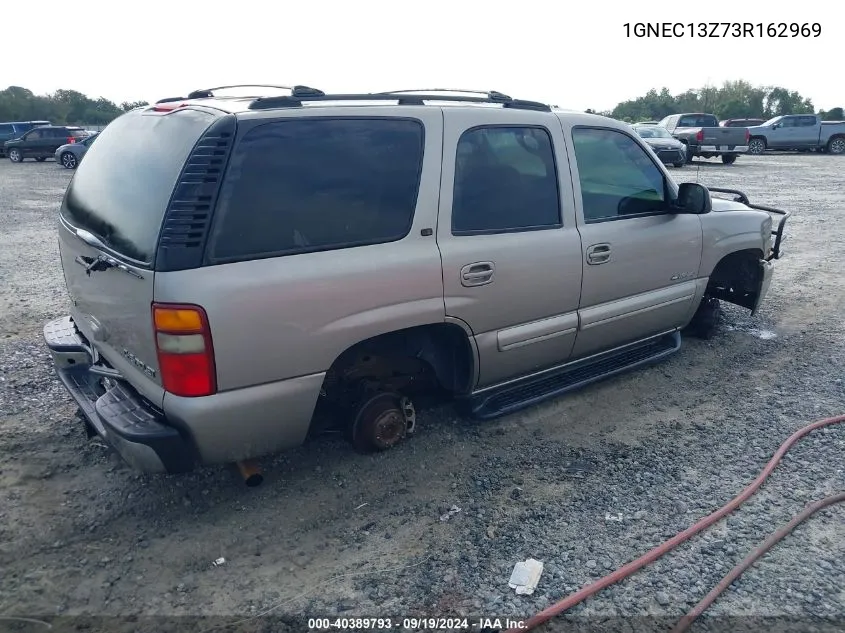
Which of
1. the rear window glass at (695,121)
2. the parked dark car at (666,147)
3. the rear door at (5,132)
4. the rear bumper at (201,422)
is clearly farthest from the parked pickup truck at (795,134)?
the rear door at (5,132)

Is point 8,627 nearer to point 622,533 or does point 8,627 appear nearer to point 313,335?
point 313,335

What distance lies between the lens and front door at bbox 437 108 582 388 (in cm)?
346

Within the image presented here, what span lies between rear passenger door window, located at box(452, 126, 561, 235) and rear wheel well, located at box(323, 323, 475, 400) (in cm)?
60

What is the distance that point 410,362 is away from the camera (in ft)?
12.0

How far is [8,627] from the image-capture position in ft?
8.20

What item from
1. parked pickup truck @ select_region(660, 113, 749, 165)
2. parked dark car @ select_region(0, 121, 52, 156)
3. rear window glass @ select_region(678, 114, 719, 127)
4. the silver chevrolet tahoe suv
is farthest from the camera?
parked dark car @ select_region(0, 121, 52, 156)

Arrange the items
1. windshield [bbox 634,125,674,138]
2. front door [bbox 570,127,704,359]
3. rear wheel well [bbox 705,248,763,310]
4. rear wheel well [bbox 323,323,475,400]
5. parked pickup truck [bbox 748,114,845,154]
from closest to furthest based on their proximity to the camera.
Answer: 1. rear wheel well [bbox 323,323,475,400]
2. front door [bbox 570,127,704,359]
3. rear wheel well [bbox 705,248,763,310]
4. windshield [bbox 634,125,674,138]
5. parked pickup truck [bbox 748,114,845,154]

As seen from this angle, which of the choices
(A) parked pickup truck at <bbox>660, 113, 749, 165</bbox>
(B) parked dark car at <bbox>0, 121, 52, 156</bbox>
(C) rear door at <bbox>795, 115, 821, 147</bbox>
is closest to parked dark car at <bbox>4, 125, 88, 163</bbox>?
(B) parked dark car at <bbox>0, 121, 52, 156</bbox>

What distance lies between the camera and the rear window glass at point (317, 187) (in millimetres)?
2799

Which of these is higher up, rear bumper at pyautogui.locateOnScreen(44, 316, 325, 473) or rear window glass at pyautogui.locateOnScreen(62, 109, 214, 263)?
rear window glass at pyautogui.locateOnScreen(62, 109, 214, 263)

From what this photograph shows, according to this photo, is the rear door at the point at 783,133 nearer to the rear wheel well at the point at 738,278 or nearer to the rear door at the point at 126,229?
the rear wheel well at the point at 738,278

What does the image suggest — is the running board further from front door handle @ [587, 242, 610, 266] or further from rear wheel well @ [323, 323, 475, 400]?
front door handle @ [587, 242, 610, 266]

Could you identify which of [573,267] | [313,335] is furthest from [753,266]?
[313,335]

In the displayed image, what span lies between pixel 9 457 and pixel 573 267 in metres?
3.31
